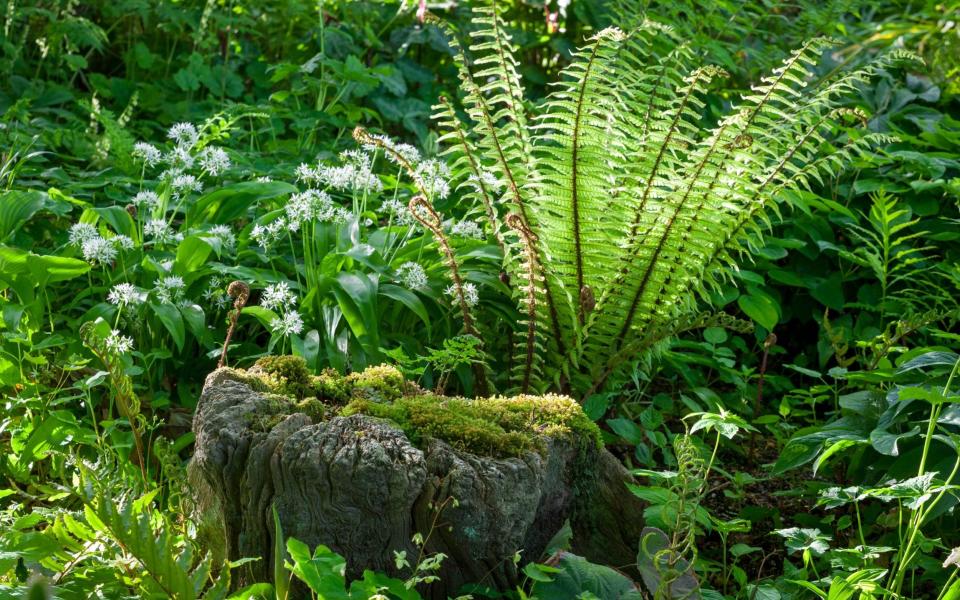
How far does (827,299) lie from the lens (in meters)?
3.96

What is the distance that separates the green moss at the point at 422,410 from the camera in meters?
2.20

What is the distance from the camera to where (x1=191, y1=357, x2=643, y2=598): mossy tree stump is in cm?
203

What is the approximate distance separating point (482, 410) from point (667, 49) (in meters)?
3.12

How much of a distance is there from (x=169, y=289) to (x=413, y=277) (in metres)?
0.73

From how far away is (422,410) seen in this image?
2285 millimetres

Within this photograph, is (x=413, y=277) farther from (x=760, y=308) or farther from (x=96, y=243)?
(x=760, y=308)

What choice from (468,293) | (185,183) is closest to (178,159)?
(185,183)

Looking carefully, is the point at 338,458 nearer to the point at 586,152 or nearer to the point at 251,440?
the point at 251,440

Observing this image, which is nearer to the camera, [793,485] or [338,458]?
[338,458]

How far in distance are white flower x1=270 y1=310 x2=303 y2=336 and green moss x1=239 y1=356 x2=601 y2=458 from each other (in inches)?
13.0

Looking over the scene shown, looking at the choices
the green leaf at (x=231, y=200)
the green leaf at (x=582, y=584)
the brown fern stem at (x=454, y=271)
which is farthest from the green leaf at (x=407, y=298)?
the green leaf at (x=582, y=584)

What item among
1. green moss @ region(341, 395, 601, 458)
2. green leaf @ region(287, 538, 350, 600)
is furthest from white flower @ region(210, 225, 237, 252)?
green leaf @ region(287, 538, 350, 600)

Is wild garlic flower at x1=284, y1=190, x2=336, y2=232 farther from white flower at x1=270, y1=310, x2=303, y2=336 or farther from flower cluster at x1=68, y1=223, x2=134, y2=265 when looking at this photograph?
flower cluster at x1=68, y1=223, x2=134, y2=265

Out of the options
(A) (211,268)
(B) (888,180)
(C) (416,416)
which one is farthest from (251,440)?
(B) (888,180)
